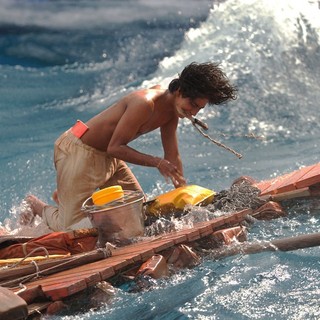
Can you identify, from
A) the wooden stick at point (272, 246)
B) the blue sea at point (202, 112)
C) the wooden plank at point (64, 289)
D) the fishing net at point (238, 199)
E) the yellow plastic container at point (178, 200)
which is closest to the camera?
the wooden plank at point (64, 289)

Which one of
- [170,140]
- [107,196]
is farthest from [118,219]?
[170,140]

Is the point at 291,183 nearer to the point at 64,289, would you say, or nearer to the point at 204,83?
the point at 204,83

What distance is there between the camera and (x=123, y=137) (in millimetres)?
5824

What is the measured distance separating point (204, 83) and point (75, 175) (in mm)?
1184

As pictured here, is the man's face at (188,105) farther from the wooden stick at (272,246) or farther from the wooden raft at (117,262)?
the wooden stick at (272,246)

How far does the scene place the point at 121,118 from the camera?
5.84 m

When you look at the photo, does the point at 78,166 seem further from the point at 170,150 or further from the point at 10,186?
the point at 10,186

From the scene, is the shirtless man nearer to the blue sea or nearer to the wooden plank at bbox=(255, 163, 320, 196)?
the wooden plank at bbox=(255, 163, 320, 196)

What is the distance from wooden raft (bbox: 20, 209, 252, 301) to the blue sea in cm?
14

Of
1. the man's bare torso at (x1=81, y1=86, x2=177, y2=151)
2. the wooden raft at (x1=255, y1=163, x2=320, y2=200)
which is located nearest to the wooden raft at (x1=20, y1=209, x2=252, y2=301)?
the wooden raft at (x1=255, y1=163, x2=320, y2=200)

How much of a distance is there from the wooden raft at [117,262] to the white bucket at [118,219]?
0.14 metres

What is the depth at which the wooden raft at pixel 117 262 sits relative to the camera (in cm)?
441

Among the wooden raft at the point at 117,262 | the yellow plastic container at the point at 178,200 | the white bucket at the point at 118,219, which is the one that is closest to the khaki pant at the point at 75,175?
the yellow plastic container at the point at 178,200

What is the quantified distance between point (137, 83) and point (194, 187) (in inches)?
343
